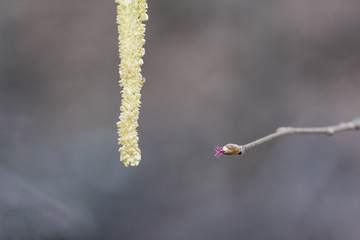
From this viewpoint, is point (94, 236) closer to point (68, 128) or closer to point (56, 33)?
point (68, 128)

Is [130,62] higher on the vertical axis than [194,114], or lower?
lower

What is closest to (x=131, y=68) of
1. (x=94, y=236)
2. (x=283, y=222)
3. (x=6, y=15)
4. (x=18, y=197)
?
(x=18, y=197)

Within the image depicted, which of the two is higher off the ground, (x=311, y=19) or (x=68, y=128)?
(x=311, y=19)

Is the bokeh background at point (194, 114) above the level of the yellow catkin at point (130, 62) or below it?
above

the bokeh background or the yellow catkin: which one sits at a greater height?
the bokeh background

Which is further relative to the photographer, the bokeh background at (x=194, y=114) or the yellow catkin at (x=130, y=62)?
the bokeh background at (x=194, y=114)
